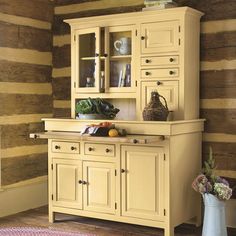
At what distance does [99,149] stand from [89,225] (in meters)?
0.78

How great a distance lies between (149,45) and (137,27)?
0.71ft

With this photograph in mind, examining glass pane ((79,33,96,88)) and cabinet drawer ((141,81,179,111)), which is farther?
glass pane ((79,33,96,88))

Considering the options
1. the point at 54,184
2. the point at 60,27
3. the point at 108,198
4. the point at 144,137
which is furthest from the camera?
the point at 60,27

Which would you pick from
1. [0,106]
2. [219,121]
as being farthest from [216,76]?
[0,106]

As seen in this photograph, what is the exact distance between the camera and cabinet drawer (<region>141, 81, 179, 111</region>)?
4383 millimetres

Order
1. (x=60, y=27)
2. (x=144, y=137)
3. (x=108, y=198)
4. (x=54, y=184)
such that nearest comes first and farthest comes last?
(x=144, y=137), (x=108, y=198), (x=54, y=184), (x=60, y=27)

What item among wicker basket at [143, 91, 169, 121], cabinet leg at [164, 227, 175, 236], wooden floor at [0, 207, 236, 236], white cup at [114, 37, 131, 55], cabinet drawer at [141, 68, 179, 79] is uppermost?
white cup at [114, 37, 131, 55]

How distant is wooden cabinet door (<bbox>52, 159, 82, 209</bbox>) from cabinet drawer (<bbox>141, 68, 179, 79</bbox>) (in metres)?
1.04

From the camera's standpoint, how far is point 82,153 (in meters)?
4.50

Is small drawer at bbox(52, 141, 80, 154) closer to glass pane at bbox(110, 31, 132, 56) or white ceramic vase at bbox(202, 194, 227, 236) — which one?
glass pane at bbox(110, 31, 132, 56)

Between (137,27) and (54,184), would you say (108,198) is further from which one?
(137,27)

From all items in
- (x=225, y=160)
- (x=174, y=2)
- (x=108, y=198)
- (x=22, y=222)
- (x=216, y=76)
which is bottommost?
(x=22, y=222)

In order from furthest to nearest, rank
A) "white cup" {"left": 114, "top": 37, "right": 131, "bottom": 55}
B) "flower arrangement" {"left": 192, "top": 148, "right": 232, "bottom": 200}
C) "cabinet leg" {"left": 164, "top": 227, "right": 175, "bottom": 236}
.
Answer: "white cup" {"left": 114, "top": 37, "right": 131, "bottom": 55} → "cabinet leg" {"left": 164, "top": 227, "right": 175, "bottom": 236} → "flower arrangement" {"left": 192, "top": 148, "right": 232, "bottom": 200}

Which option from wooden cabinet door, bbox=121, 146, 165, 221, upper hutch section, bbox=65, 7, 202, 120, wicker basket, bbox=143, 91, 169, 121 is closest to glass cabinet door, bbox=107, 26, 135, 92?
upper hutch section, bbox=65, 7, 202, 120
